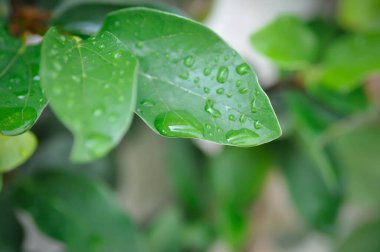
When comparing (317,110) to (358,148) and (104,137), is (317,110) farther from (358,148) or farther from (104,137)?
(104,137)

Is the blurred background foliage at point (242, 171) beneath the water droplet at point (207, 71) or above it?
beneath

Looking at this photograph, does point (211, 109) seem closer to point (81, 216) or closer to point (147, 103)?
point (147, 103)

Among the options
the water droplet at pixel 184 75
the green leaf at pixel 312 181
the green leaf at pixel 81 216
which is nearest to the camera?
the water droplet at pixel 184 75

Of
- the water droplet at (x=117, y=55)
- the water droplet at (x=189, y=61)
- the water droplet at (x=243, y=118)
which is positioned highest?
the water droplet at (x=117, y=55)

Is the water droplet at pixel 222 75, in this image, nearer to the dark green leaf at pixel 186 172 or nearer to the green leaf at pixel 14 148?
the green leaf at pixel 14 148

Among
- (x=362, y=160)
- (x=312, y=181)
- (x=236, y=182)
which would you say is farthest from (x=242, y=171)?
(x=362, y=160)

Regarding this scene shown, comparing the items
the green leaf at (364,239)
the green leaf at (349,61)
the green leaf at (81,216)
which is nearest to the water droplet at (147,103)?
the green leaf at (81,216)

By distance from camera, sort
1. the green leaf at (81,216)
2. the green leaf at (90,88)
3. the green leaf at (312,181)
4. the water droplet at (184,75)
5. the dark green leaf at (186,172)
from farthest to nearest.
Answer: the dark green leaf at (186,172) → the green leaf at (312,181) → the green leaf at (81,216) → the water droplet at (184,75) → the green leaf at (90,88)

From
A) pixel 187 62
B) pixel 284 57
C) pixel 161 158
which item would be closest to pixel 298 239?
pixel 161 158
